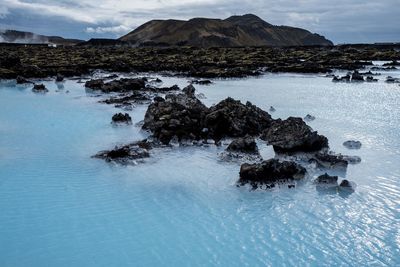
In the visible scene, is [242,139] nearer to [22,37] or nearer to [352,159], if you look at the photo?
[352,159]

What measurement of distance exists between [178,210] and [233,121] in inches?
278

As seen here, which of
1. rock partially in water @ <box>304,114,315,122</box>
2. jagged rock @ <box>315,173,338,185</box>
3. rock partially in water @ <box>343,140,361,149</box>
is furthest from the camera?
rock partially in water @ <box>304,114,315,122</box>

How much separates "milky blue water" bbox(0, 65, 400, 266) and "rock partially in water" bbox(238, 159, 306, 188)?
36 centimetres

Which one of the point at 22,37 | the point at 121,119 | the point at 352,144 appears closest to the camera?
the point at 352,144

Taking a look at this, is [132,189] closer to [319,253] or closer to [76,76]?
[319,253]

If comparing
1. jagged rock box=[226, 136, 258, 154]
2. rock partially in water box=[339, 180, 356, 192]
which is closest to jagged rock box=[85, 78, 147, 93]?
jagged rock box=[226, 136, 258, 154]

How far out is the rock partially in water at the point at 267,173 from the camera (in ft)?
37.2

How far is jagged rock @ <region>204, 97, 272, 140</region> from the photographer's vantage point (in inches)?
637

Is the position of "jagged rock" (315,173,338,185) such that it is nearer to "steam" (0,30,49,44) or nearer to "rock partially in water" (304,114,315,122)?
"rock partially in water" (304,114,315,122)

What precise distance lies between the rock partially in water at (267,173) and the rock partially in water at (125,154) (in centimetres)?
370

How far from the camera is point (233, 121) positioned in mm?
16344

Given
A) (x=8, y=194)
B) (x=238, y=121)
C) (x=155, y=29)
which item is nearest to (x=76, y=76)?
(x=238, y=121)

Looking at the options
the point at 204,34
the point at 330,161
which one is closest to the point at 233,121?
the point at 330,161

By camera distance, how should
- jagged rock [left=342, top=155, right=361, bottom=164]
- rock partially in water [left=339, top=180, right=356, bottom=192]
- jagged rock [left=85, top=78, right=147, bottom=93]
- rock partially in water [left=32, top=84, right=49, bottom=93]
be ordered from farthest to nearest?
1. jagged rock [left=85, top=78, right=147, bottom=93]
2. rock partially in water [left=32, top=84, right=49, bottom=93]
3. jagged rock [left=342, top=155, right=361, bottom=164]
4. rock partially in water [left=339, top=180, right=356, bottom=192]
